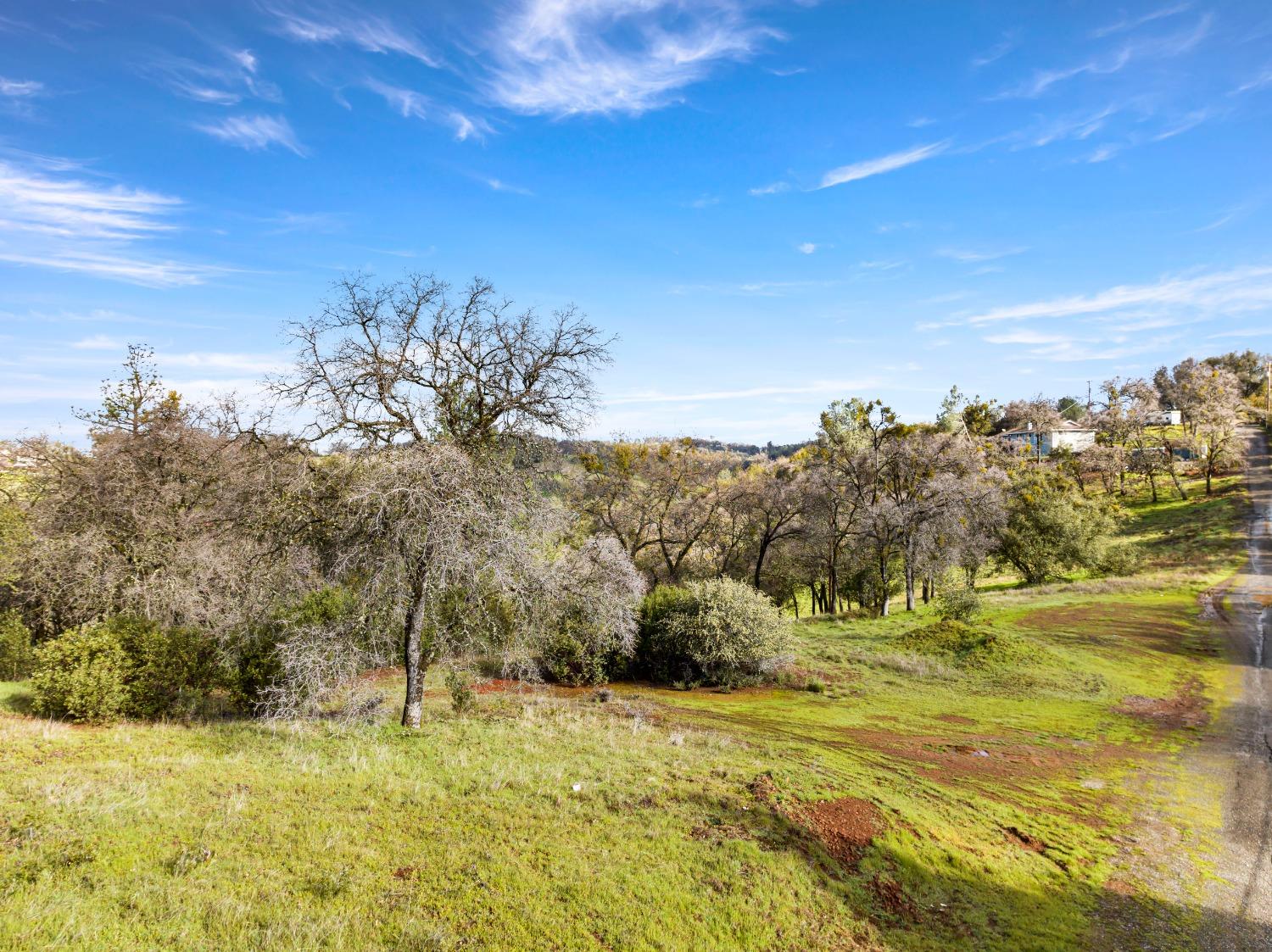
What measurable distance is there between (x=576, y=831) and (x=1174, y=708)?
74.0ft

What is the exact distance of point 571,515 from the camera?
15633mm

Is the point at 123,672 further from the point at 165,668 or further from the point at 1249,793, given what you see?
the point at 1249,793

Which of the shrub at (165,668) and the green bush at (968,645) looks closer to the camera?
the shrub at (165,668)

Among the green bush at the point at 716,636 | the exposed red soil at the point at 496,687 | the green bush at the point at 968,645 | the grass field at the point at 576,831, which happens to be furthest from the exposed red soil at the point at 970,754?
the exposed red soil at the point at 496,687

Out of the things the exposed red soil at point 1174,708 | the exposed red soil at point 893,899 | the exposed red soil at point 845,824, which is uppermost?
the exposed red soil at point 845,824

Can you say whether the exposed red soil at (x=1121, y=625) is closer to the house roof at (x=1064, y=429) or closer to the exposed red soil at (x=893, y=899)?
the exposed red soil at (x=893, y=899)

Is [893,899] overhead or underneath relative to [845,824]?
underneath

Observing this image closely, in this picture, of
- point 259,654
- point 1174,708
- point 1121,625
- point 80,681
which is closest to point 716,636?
point 1174,708

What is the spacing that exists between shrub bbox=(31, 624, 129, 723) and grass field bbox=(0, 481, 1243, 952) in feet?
2.03

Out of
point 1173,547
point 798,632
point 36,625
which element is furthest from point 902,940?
point 1173,547

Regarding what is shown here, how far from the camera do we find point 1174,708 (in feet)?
67.4

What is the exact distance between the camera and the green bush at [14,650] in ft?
64.3

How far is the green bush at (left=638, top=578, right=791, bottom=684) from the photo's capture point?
24.4m

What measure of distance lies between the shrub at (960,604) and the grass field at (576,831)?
10497mm
